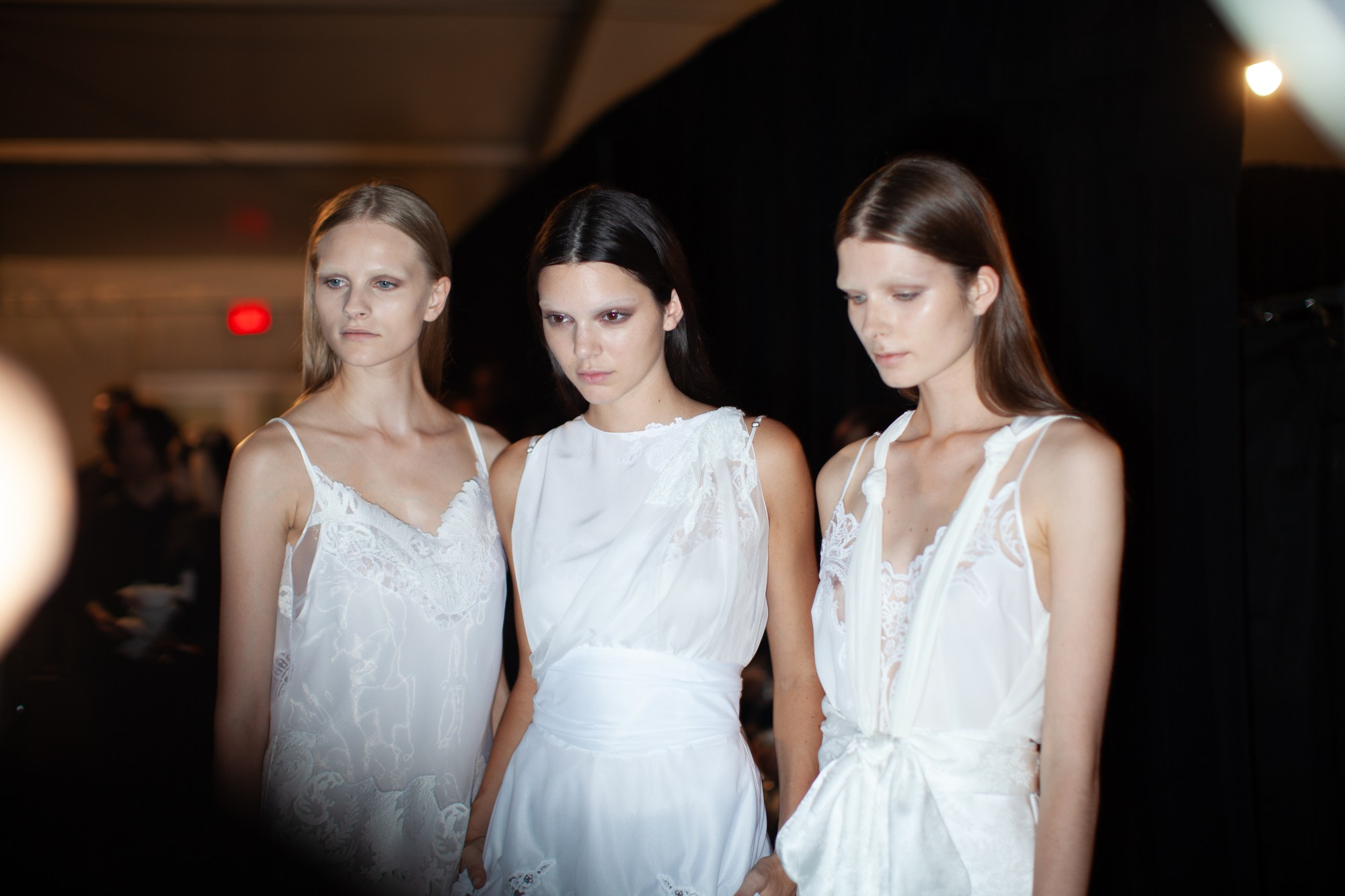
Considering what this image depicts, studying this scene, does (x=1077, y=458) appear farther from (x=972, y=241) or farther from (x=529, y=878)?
(x=529, y=878)

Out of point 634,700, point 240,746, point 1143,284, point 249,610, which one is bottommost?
point 240,746

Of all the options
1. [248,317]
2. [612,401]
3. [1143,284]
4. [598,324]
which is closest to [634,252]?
[598,324]

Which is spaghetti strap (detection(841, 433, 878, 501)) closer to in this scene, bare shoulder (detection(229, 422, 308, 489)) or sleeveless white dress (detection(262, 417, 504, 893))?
sleeveless white dress (detection(262, 417, 504, 893))

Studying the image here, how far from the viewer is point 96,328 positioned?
1181cm

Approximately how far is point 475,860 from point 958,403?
1.11 meters

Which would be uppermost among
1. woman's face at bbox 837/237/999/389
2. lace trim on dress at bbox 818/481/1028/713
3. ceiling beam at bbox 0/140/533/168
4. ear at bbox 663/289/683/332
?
ceiling beam at bbox 0/140/533/168

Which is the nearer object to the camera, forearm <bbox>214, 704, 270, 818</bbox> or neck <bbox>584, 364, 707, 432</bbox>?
forearm <bbox>214, 704, 270, 818</bbox>

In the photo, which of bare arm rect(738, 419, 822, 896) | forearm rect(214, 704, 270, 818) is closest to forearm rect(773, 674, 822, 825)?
bare arm rect(738, 419, 822, 896)

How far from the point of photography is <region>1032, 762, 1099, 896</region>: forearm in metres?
1.27

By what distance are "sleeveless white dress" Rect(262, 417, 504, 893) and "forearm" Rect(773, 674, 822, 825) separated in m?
0.58

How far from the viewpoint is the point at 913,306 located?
4.81ft

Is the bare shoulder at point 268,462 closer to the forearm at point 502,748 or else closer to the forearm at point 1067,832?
the forearm at point 502,748

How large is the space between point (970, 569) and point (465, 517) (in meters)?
0.95

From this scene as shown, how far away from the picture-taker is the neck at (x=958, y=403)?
152 cm
